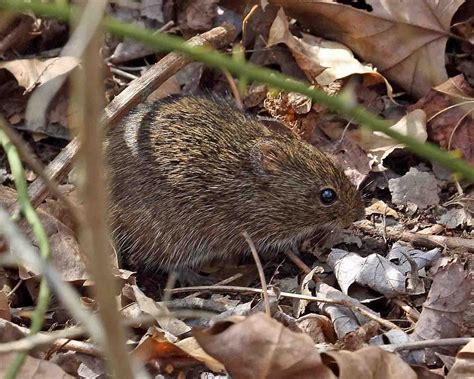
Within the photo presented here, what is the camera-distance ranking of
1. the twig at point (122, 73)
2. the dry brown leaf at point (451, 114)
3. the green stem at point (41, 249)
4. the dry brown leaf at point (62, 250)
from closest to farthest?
the green stem at point (41, 249) → the dry brown leaf at point (62, 250) → the dry brown leaf at point (451, 114) → the twig at point (122, 73)

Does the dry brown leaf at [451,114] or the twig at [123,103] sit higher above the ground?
the twig at [123,103]

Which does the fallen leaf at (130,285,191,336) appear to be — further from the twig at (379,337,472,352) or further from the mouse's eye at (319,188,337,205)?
the mouse's eye at (319,188,337,205)

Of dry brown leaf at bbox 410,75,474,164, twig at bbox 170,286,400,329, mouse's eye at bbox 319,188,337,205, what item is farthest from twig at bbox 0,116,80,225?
dry brown leaf at bbox 410,75,474,164

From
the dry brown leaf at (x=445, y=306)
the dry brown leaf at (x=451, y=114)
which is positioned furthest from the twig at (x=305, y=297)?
the dry brown leaf at (x=451, y=114)

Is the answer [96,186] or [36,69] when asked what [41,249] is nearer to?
[96,186]

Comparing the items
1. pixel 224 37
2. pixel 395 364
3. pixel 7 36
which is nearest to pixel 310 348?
pixel 395 364

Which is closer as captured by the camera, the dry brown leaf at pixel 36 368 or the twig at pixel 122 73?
the dry brown leaf at pixel 36 368

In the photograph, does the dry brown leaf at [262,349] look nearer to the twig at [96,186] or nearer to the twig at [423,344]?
the twig at [423,344]
